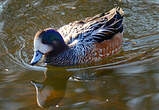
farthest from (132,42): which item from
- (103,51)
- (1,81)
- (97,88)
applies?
(1,81)

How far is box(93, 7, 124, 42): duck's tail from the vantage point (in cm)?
785

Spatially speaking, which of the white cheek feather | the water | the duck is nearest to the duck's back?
the duck

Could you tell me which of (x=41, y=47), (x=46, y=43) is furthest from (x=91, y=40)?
(x=41, y=47)

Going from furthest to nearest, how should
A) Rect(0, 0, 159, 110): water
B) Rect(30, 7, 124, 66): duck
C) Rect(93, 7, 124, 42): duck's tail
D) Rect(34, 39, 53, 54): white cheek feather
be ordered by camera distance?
Rect(93, 7, 124, 42): duck's tail → Rect(30, 7, 124, 66): duck → Rect(34, 39, 53, 54): white cheek feather → Rect(0, 0, 159, 110): water

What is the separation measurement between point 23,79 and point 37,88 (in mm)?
415

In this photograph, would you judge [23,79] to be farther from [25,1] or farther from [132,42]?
[25,1]

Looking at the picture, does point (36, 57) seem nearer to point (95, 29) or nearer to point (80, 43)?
point (80, 43)

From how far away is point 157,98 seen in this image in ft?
20.4

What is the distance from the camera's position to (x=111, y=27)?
8.16 metres

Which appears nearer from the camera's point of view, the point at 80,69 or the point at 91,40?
the point at 80,69

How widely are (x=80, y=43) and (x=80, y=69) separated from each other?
554 mm

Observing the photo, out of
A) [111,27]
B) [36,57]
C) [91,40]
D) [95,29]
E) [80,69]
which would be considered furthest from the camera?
[111,27]

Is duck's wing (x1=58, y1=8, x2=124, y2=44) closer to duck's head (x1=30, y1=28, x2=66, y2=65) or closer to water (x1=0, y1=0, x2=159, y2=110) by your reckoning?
duck's head (x1=30, y1=28, x2=66, y2=65)

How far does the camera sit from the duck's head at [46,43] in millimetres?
6982
